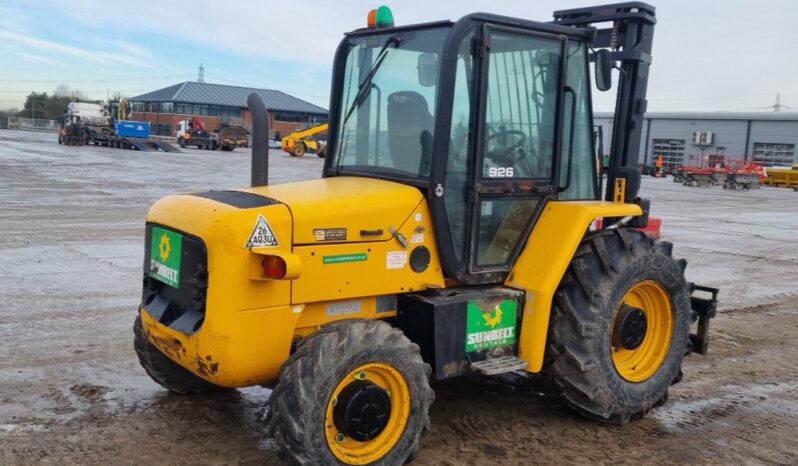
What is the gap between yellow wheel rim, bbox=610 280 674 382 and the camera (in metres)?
5.27

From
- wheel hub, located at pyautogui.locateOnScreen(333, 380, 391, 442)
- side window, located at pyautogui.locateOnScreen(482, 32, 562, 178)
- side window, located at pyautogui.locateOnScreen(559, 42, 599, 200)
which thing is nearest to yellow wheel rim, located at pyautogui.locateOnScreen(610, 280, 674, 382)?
side window, located at pyautogui.locateOnScreen(559, 42, 599, 200)

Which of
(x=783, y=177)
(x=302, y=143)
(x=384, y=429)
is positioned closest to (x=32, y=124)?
(x=302, y=143)

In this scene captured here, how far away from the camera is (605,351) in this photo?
16.0ft

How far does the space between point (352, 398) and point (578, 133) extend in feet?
8.06

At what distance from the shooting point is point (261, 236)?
383 cm

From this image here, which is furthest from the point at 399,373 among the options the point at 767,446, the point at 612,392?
the point at 767,446

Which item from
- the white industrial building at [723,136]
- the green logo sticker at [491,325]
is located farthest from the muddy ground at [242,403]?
the white industrial building at [723,136]

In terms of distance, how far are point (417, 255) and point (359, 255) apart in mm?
414

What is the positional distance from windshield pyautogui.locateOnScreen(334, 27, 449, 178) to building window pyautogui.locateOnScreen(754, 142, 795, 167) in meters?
57.0

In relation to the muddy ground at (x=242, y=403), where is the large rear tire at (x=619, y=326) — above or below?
above

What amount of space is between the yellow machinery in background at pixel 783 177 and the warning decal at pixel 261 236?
4549 cm

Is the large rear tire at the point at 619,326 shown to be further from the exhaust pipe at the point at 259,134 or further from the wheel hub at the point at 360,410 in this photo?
the exhaust pipe at the point at 259,134

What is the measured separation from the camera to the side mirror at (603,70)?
15.8ft

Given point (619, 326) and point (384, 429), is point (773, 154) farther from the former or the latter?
point (384, 429)
